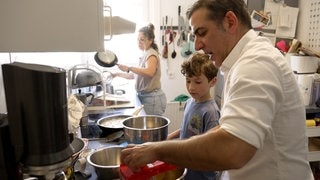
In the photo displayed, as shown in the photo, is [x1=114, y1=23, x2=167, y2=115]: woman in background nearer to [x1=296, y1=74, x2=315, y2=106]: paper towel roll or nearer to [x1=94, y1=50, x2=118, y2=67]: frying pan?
[x1=94, y1=50, x2=118, y2=67]: frying pan

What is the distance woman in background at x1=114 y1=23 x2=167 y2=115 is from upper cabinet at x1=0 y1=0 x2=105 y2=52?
1.62 m

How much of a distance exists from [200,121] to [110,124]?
56 centimetres

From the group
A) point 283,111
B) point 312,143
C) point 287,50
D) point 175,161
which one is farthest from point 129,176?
point 287,50

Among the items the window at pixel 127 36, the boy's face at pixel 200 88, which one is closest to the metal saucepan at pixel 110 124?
the boy's face at pixel 200 88

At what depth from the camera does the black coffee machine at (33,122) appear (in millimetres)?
555

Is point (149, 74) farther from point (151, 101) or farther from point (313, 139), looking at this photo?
point (313, 139)

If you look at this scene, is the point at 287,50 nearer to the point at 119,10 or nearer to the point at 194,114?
the point at 194,114

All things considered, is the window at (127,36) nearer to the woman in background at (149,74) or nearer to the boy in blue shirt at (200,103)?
the woman in background at (149,74)

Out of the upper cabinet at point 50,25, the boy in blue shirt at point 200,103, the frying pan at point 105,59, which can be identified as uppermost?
the upper cabinet at point 50,25

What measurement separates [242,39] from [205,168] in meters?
0.44

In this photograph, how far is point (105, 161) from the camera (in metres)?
1.21

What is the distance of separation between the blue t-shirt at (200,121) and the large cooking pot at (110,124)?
372 mm

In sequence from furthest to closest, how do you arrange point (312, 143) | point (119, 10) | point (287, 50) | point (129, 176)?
point (119, 10), point (287, 50), point (312, 143), point (129, 176)

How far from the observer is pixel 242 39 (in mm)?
919
